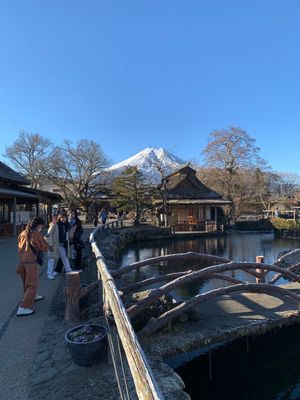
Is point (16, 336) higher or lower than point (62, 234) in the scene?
lower

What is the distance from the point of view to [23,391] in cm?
352

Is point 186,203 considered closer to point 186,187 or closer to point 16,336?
point 186,187

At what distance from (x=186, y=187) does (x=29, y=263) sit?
29.2m

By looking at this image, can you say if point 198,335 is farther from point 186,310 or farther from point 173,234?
point 173,234

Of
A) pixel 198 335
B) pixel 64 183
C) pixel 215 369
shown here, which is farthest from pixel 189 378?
pixel 64 183

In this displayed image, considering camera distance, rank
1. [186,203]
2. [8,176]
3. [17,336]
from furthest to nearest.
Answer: [186,203] < [8,176] < [17,336]

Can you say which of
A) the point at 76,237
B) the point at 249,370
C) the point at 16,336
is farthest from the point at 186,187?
the point at 16,336

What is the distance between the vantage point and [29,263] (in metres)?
5.68

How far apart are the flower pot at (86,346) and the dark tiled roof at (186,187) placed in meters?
28.6

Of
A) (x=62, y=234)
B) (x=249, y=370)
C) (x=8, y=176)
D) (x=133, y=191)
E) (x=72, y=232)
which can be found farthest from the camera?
(x=133, y=191)

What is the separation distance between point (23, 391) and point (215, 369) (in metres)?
3.96

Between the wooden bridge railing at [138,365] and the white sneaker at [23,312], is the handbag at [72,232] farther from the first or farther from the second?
the wooden bridge railing at [138,365]

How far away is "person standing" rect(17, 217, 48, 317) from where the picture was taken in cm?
559

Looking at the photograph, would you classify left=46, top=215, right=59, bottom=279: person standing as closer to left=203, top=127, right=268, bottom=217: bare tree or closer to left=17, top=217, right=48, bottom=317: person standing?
left=17, top=217, right=48, bottom=317: person standing
